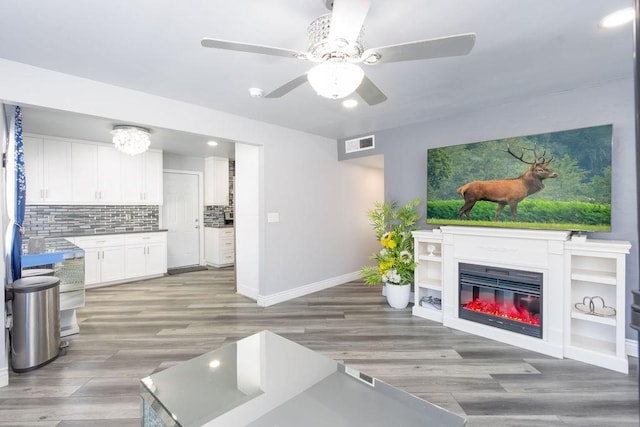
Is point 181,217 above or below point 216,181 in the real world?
below

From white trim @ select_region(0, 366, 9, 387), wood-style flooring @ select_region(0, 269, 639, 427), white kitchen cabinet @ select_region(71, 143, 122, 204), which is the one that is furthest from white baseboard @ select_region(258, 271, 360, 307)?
white kitchen cabinet @ select_region(71, 143, 122, 204)

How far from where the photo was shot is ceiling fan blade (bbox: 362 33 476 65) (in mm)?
1448

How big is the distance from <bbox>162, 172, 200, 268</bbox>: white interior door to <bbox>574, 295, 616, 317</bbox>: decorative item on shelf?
20.5ft

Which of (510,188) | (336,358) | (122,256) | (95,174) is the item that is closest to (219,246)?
(122,256)

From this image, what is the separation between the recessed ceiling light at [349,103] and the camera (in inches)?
122

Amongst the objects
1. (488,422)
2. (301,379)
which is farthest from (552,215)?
(301,379)

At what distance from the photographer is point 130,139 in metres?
3.87

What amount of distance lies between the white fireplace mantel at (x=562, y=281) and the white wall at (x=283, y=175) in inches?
80.9

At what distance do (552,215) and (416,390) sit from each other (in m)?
2.10

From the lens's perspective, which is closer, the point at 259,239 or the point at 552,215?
the point at 552,215

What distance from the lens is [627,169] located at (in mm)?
2617

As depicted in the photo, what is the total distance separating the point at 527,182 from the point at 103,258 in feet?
19.4

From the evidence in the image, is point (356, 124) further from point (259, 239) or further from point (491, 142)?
point (259, 239)

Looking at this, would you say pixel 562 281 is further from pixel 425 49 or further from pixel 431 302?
pixel 425 49
